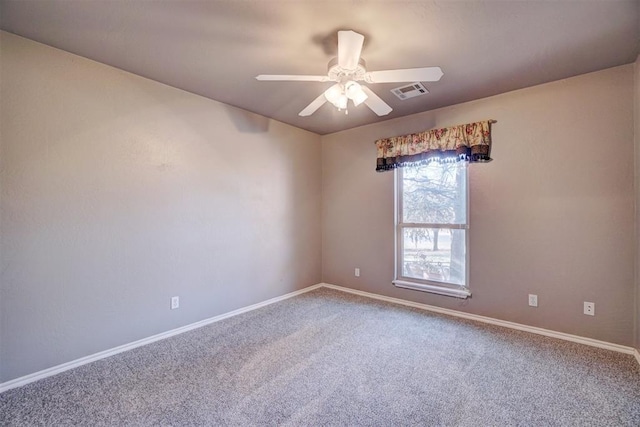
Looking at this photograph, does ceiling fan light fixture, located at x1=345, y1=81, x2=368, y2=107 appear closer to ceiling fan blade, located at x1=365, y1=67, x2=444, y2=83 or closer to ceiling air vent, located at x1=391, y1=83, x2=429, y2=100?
ceiling fan blade, located at x1=365, y1=67, x2=444, y2=83

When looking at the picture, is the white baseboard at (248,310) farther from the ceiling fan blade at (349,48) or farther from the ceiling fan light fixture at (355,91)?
the ceiling fan blade at (349,48)

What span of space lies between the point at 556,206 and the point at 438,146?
4.21 ft

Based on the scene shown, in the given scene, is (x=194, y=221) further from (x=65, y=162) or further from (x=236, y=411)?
(x=236, y=411)

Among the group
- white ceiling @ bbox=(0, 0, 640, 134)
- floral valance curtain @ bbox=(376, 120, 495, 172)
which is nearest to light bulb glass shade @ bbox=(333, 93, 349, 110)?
white ceiling @ bbox=(0, 0, 640, 134)

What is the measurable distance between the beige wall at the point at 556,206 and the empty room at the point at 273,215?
0.06 feet

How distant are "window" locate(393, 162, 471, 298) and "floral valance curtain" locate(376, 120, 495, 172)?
0.13 m

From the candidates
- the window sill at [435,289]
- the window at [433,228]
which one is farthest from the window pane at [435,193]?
the window sill at [435,289]

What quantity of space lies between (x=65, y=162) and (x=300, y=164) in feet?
8.66

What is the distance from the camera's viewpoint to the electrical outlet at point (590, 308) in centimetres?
259

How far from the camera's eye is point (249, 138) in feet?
11.7

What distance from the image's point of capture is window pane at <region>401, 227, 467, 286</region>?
3373 millimetres

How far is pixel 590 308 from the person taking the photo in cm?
260

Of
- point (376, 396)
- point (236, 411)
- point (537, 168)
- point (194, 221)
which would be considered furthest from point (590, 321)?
point (194, 221)

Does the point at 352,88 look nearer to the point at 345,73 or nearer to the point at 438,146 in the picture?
the point at 345,73
